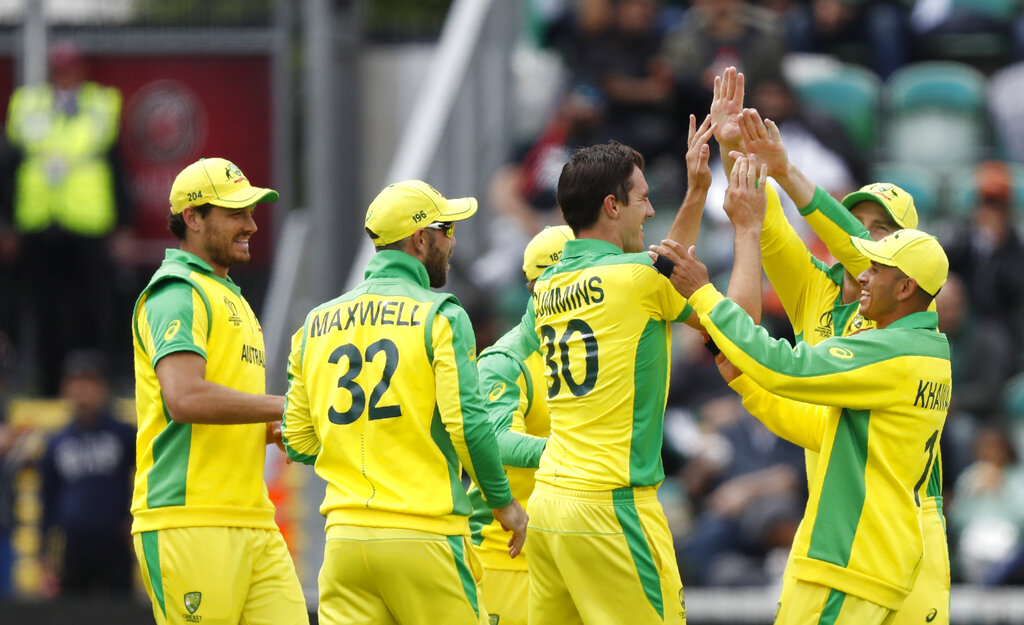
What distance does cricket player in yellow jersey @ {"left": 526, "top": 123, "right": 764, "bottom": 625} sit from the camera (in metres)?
5.80

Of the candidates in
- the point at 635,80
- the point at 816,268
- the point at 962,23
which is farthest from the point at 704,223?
the point at 816,268

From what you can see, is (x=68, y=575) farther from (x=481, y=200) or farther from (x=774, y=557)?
(x=774, y=557)

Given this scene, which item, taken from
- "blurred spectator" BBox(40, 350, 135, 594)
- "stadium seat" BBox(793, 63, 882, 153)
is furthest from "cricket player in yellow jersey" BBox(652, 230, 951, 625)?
"stadium seat" BBox(793, 63, 882, 153)

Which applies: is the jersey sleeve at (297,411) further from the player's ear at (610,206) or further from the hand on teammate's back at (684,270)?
the hand on teammate's back at (684,270)

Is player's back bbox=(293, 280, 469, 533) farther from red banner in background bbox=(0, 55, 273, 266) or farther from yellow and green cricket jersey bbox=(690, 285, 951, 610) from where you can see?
red banner in background bbox=(0, 55, 273, 266)

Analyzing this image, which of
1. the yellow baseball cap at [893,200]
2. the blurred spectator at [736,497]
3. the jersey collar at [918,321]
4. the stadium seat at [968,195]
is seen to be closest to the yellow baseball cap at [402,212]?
the jersey collar at [918,321]

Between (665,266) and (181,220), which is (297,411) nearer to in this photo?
(181,220)

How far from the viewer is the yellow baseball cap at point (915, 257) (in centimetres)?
575

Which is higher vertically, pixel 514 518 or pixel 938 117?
pixel 938 117

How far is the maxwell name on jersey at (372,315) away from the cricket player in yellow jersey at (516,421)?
3.09ft

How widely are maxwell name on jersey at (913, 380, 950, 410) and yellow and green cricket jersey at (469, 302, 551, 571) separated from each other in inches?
62.3

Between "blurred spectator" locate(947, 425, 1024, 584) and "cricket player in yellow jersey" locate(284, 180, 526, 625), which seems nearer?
"cricket player in yellow jersey" locate(284, 180, 526, 625)

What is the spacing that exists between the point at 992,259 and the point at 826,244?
5.31 meters

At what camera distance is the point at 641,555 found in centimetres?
577
